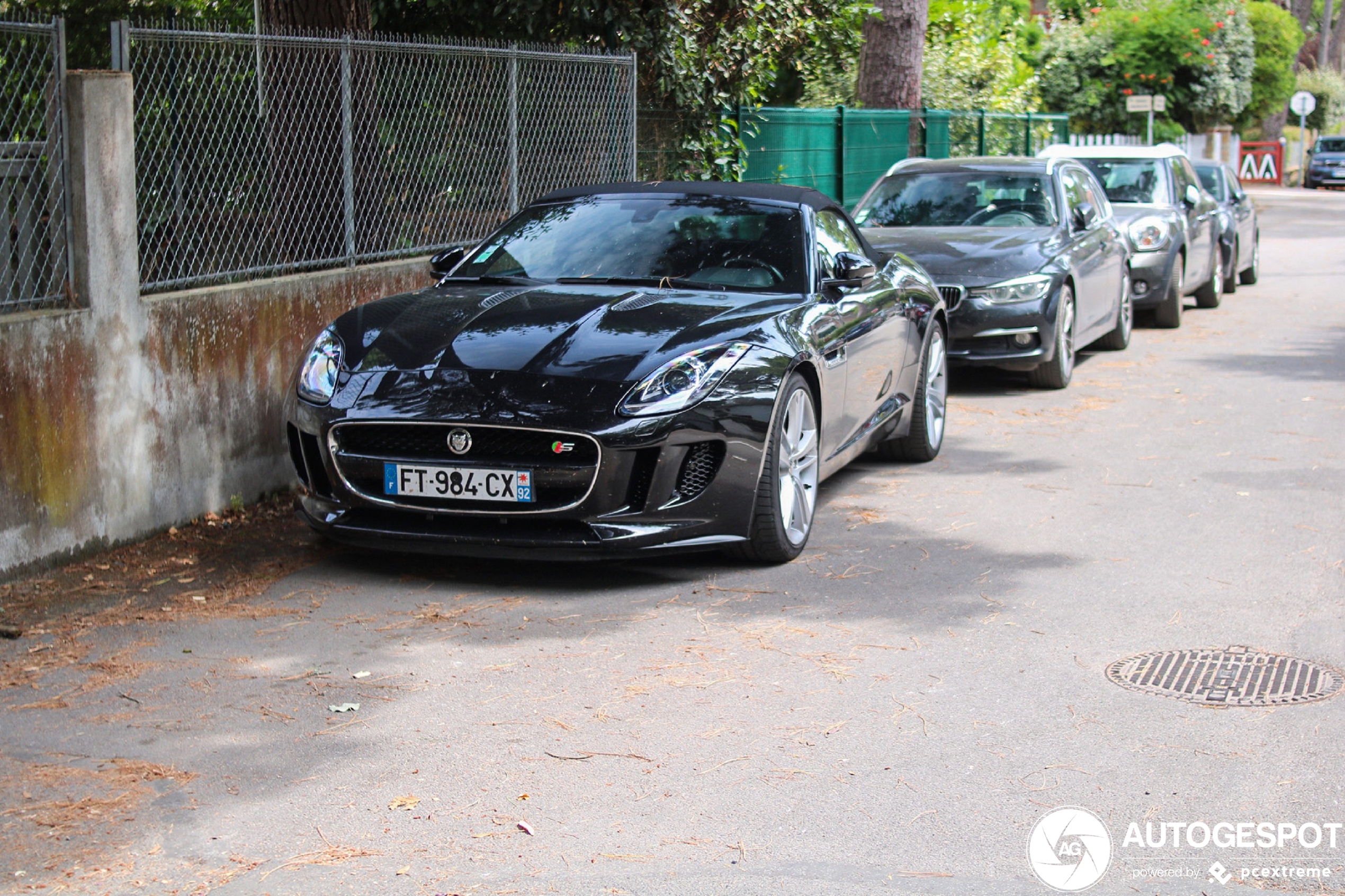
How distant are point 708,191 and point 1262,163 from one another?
165ft

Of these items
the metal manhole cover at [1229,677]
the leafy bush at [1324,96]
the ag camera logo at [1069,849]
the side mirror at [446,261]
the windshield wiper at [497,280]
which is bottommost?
the ag camera logo at [1069,849]

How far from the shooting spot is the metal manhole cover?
496 cm

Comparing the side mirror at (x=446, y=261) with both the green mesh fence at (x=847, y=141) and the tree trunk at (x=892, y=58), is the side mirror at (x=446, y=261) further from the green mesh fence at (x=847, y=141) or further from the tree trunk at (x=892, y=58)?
the tree trunk at (x=892, y=58)

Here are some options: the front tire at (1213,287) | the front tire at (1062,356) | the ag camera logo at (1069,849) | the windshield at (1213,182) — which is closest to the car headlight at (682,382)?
the ag camera logo at (1069,849)

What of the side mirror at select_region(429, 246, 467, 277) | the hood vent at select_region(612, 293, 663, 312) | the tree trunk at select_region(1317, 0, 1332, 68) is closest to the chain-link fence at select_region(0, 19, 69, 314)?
the side mirror at select_region(429, 246, 467, 277)

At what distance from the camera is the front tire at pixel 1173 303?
50.2 ft

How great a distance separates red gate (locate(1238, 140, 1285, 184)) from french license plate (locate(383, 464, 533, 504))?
5144cm

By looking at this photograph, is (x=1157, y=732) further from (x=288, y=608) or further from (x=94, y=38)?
(x=94, y=38)

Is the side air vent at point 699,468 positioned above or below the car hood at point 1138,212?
below

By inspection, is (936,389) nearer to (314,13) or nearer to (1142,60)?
(314,13)

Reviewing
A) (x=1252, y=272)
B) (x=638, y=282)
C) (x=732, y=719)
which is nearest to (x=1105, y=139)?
(x=1252, y=272)

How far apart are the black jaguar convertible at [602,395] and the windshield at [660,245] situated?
0.01 meters

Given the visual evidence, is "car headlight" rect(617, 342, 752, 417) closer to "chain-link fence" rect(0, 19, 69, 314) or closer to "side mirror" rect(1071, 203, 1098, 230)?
"chain-link fence" rect(0, 19, 69, 314)

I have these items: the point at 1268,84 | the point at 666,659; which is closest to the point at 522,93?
the point at 666,659
